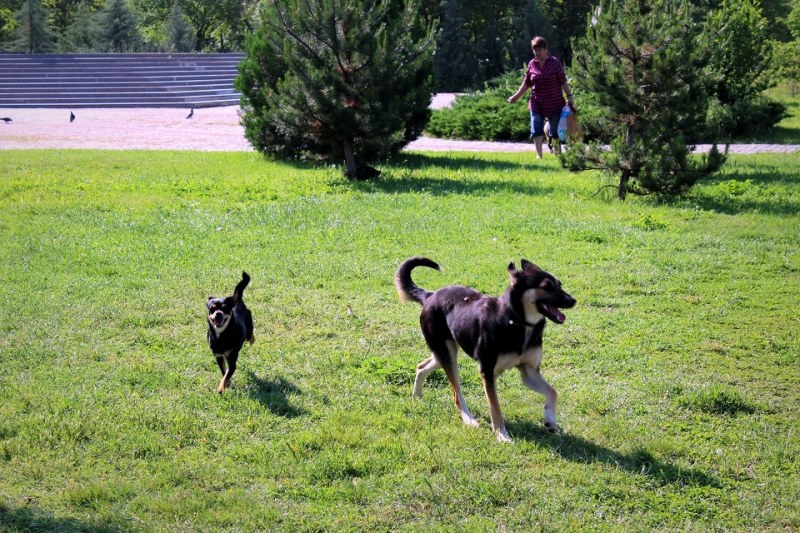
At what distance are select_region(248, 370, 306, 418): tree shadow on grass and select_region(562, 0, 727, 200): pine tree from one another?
7368mm

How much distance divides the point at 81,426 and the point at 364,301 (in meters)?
3.23

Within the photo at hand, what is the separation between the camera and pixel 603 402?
235 inches

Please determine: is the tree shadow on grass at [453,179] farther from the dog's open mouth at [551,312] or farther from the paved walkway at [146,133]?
the dog's open mouth at [551,312]

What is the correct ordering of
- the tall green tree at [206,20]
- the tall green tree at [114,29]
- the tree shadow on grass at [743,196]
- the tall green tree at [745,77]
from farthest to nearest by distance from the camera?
1. the tall green tree at [206,20]
2. the tall green tree at [114,29]
3. the tall green tree at [745,77]
4. the tree shadow on grass at [743,196]

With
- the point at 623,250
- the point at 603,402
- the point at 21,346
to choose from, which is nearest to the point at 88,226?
the point at 21,346

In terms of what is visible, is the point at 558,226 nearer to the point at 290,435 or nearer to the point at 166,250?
the point at 166,250

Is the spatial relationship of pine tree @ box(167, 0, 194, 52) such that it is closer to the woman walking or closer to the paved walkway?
the paved walkway

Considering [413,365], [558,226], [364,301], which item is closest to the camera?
[413,365]

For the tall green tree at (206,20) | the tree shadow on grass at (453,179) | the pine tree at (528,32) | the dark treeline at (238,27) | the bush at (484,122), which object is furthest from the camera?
the tall green tree at (206,20)

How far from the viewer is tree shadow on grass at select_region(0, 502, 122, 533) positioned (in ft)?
14.4

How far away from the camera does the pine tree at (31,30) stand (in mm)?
51781

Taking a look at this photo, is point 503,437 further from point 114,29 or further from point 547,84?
point 114,29

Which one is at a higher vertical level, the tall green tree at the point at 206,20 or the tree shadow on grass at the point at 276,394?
the tall green tree at the point at 206,20

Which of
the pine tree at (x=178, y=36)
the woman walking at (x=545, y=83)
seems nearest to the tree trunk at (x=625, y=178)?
the woman walking at (x=545, y=83)
